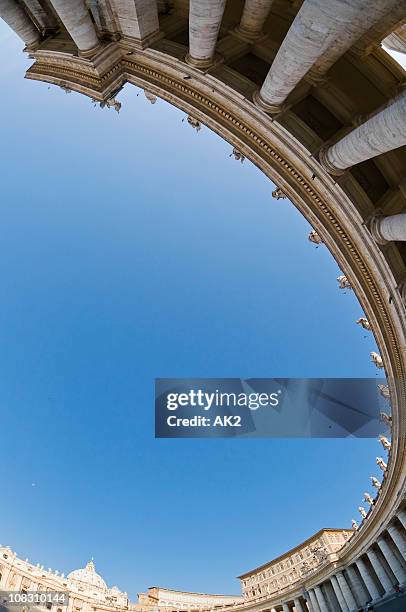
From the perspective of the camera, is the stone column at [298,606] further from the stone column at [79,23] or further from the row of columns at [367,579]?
the stone column at [79,23]

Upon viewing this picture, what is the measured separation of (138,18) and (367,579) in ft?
132

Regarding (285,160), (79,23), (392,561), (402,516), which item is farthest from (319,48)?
(392,561)

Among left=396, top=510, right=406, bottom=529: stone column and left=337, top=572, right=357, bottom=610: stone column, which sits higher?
left=396, top=510, right=406, bottom=529: stone column

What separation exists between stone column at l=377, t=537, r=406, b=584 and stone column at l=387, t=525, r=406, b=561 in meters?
1.55

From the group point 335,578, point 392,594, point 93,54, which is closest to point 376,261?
point 93,54

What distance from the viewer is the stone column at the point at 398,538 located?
77.8ft

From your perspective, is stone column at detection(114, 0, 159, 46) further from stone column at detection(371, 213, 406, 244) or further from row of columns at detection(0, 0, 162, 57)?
stone column at detection(371, 213, 406, 244)

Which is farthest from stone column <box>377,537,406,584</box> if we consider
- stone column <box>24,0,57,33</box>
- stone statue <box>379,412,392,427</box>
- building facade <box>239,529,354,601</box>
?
stone column <box>24,0,57,33</box>

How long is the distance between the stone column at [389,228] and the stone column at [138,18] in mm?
10700

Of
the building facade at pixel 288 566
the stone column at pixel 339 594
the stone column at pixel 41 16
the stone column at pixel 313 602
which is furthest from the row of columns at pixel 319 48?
the building facade at pixel 288 566

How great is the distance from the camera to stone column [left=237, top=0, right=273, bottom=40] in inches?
468

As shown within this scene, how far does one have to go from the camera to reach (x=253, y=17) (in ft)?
41.1

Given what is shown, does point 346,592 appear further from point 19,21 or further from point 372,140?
point 19,21

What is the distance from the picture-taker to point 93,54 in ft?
44.7
